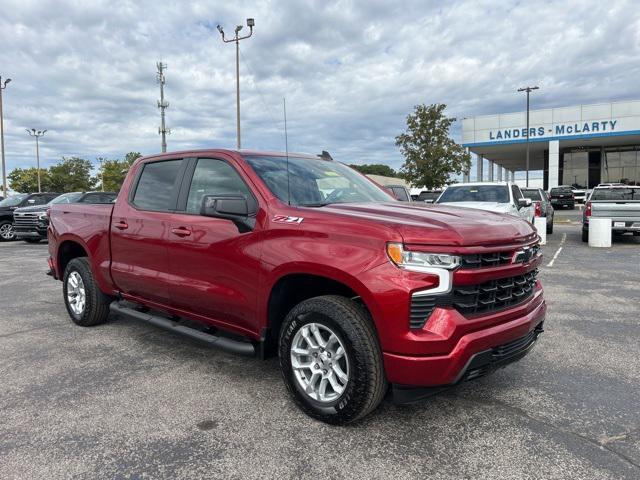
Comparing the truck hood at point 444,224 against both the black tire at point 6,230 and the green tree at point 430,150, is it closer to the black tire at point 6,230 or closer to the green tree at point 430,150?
the black tire at point 6,230

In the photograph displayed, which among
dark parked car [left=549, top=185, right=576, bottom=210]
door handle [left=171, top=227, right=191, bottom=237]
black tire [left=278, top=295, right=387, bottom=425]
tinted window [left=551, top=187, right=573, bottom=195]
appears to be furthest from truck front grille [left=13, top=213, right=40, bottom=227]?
tinted window [left=551, top=187, right=573, bottom=195]

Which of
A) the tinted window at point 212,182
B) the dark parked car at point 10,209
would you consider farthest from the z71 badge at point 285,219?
the dark parked car at point 10,209

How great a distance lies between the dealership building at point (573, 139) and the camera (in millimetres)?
37094

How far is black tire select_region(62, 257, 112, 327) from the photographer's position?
5.44 m

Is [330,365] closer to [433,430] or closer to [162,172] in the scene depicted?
[433,430]

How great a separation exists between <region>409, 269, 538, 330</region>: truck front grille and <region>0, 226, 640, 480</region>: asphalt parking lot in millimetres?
782

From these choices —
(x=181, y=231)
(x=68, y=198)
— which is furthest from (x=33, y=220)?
(x=181, y=231)

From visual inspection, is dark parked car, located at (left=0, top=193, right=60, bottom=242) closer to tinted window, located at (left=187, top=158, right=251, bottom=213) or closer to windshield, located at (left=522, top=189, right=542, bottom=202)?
tinted window, located at (left=187, top=158, right=251, bottom=213)

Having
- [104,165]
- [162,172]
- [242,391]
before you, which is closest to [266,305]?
[242,391]

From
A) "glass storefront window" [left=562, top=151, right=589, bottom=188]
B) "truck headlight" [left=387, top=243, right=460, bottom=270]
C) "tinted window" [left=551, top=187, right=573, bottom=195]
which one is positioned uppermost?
"glass storefront window" [left=562, top=151, right=589, bottom=188]

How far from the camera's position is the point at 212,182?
4.13 metres

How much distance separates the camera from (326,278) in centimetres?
322

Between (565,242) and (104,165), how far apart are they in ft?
267

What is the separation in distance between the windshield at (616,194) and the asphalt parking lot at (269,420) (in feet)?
33.6
